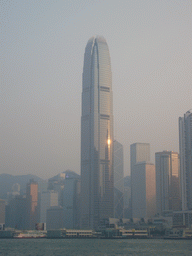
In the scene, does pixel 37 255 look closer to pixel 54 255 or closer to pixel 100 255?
pixel 54 255

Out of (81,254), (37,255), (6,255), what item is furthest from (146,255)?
(6,255)

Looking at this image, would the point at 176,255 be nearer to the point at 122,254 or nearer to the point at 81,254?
the point at 122,254

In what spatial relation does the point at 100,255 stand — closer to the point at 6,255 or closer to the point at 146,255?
the point at 146,255

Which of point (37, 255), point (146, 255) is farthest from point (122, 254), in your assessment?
point (37, 255)

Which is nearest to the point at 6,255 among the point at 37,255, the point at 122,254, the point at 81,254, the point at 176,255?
the point at 37,255

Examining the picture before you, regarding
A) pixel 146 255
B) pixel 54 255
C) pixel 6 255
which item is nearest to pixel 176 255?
pixel 146 255
